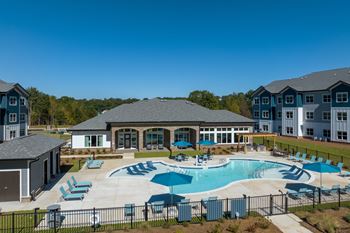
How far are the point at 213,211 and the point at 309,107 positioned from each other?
147 ft

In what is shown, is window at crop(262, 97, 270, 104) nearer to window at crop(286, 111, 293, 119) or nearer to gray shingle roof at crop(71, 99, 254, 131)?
window at crop(286, 111, 293, 119)

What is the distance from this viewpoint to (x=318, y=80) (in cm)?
5250

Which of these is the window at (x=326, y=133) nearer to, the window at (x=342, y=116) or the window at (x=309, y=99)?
the window at (x=342, y=116)

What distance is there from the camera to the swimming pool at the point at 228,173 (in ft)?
73.0

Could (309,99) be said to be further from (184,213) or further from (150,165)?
(184,213)

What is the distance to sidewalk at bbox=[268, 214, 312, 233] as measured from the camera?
Answer: 1242 centimetres

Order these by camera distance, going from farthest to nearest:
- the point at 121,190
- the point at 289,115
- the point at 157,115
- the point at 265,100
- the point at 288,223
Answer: the point at 265,100
the point at 289,115
the point at 157,115
the point at 121,190
the point at 288,223

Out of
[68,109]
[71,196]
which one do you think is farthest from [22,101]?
[68,109]

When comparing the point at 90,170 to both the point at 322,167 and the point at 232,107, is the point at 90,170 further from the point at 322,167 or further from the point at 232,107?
the point at 232,107

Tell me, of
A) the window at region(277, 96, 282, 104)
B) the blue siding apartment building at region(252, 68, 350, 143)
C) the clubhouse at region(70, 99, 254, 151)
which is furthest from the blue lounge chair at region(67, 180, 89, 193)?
the window at region(277, 96, 282, 104)

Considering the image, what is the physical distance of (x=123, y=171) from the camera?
25.9 meters

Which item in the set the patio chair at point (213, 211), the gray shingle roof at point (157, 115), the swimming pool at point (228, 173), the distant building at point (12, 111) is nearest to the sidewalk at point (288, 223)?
the patio chair at point (213, 211)

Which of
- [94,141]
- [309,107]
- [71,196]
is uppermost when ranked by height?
[309,107]

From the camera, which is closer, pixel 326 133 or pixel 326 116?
pixel 326 133
